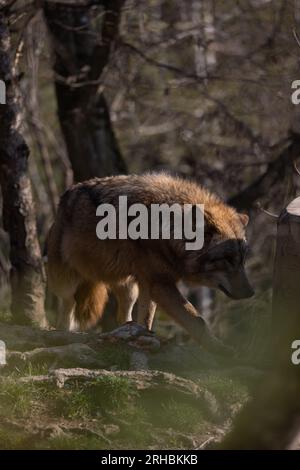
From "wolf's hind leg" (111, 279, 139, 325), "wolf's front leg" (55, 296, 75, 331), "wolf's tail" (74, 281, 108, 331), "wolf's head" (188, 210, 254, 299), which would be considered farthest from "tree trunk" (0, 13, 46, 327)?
"wolf's head" (188, 210, 254, 299)

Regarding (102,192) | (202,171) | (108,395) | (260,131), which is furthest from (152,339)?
(260,131)

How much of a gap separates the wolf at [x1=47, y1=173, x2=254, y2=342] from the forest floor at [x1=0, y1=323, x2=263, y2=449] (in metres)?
0.75

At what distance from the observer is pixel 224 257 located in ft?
29.4

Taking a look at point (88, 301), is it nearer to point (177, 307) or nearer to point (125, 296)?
point (125, 296)

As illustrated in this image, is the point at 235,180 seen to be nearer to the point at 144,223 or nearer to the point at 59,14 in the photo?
the point at 59,14

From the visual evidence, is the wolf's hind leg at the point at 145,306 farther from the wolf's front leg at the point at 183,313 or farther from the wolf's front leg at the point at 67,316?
the wolf's front leg at the point at 67,316

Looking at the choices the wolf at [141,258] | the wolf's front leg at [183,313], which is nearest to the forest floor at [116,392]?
the wolf's front leg at [183,313]

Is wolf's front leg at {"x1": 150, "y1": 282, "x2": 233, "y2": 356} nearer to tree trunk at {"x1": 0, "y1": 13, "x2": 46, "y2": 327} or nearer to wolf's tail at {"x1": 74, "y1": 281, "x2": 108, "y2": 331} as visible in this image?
wolf's tail at {"x1": 74, "y1": 281, "x2": 108, "y2": 331}

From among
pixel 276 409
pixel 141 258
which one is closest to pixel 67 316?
pixel 141 258

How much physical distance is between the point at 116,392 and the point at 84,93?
26.4ft

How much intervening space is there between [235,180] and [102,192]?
671cm

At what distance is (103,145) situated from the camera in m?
14.1

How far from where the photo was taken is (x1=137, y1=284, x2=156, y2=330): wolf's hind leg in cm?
927

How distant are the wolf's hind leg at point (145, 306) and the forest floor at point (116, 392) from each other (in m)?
0.85
